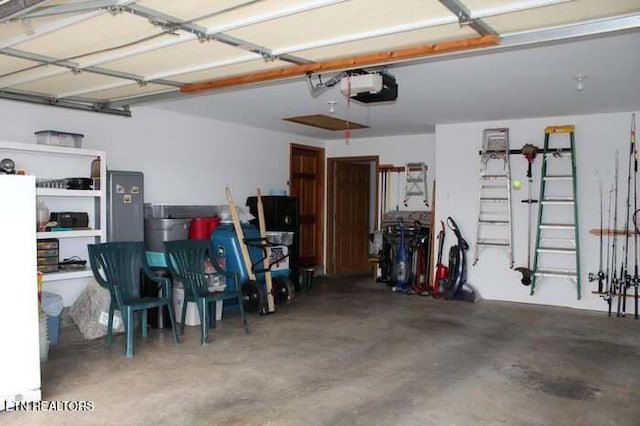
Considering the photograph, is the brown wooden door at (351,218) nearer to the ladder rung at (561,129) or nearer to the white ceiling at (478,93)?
the white ceiling at (478,93)

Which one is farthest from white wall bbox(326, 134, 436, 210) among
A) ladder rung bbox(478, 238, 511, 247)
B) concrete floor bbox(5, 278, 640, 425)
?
concrete floor bbox(5, 278, 640, 425)

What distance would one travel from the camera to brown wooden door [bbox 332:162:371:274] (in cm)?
960

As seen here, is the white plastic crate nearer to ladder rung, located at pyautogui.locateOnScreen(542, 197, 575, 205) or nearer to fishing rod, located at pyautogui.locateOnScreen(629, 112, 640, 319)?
Answer: ladder rung, located at pyautogui.locateOnScreen(542, 197, 575, 205)

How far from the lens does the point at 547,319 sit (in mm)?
6066

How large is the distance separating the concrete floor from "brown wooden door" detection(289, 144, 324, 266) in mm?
3175

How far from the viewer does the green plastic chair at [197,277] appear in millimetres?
4906

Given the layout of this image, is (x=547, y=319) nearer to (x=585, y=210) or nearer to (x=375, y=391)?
(x=585, y=210)

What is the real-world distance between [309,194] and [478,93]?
14.5 feet

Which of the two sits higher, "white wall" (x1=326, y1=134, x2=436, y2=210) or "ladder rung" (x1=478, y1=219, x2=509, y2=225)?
"white wall" (x1=326, y1=134, x2=436, y2=210)

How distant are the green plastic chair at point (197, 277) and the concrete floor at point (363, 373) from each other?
22 centimetres

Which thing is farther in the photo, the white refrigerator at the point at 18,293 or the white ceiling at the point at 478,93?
the white ceiling at the point at 478,93

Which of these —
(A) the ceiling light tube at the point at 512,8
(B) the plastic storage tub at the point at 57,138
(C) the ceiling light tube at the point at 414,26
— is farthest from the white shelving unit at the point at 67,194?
(A) the ceiling light tube at the point at 512,8

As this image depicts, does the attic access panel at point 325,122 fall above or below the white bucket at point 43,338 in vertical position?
above

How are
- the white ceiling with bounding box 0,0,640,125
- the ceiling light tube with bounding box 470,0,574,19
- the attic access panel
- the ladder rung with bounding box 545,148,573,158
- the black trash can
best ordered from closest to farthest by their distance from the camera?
the ceiling light tube with bounding box 470,0,574,19 → the white ceiling with bounding box 0,0,640,125 → the black trash can → the ladder rung with bounding box 545,148,573,158 → the attic access panel
